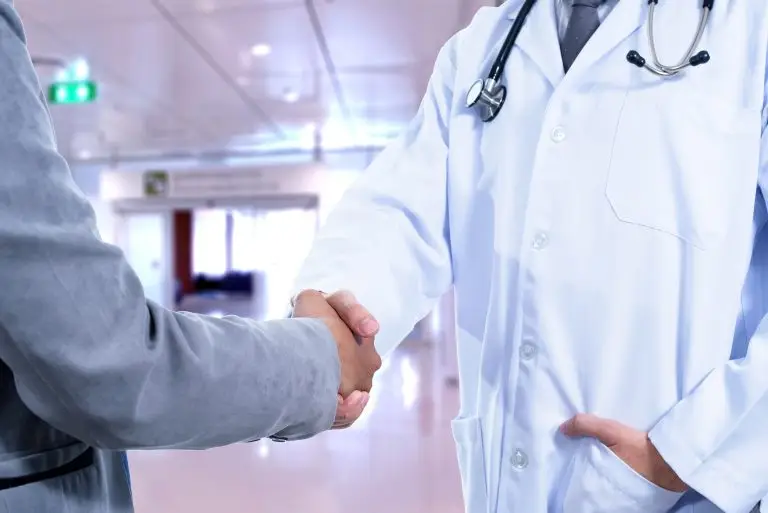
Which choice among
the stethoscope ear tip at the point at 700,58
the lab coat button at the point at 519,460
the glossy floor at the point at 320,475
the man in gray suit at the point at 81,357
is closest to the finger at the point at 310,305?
the man in gray suit at the point at 81,357

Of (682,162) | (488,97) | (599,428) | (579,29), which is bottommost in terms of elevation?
(599,428)

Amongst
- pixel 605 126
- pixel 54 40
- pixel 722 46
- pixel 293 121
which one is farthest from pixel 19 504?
pixel 293 121

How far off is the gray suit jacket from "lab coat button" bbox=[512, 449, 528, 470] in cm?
40

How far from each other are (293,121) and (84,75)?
84.4 inches

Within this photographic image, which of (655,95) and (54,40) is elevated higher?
(54,40)

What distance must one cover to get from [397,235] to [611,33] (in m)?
0.43

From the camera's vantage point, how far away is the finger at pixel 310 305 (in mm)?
802

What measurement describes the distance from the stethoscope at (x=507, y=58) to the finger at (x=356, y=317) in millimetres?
352

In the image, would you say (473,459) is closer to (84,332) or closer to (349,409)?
(349,409)

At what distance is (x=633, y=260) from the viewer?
30.3 inches

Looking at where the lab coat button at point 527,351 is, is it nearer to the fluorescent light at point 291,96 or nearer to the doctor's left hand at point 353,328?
the doctor's left hand at point 353,328

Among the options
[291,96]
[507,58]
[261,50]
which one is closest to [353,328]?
[507,58]

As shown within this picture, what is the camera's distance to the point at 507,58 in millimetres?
933

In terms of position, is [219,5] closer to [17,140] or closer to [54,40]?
[54,40]
